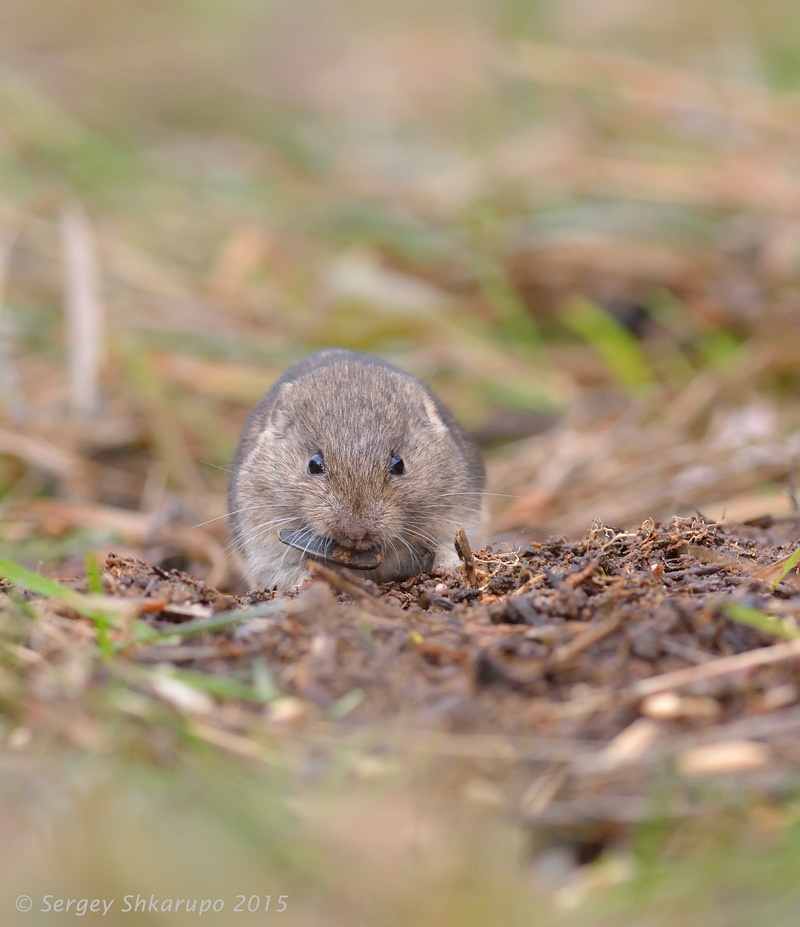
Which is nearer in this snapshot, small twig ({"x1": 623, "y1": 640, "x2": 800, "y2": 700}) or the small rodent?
small twig ({"x1": 623, "y1": 640, "x2": 800, "y2": 700})

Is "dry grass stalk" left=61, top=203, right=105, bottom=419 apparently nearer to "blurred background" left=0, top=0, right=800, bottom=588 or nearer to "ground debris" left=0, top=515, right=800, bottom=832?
"blurred background" left=0, top=0, right=800, bottom=588

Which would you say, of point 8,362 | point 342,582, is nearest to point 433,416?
point 342,582

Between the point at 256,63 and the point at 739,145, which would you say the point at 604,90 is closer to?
the point at 739,145

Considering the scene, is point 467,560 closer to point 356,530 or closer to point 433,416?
point 356,530

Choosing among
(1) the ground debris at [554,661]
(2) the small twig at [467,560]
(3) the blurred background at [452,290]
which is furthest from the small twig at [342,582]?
(3) the blurred background at [452,290]

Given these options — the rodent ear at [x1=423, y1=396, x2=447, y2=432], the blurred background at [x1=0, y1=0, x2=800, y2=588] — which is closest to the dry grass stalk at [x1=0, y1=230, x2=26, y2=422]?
the blurred background at [x1=0, y1=0, x2=800, y2=588]

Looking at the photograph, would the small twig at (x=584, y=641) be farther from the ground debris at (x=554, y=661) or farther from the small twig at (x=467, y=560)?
the small twig at (x=467, y=560)
